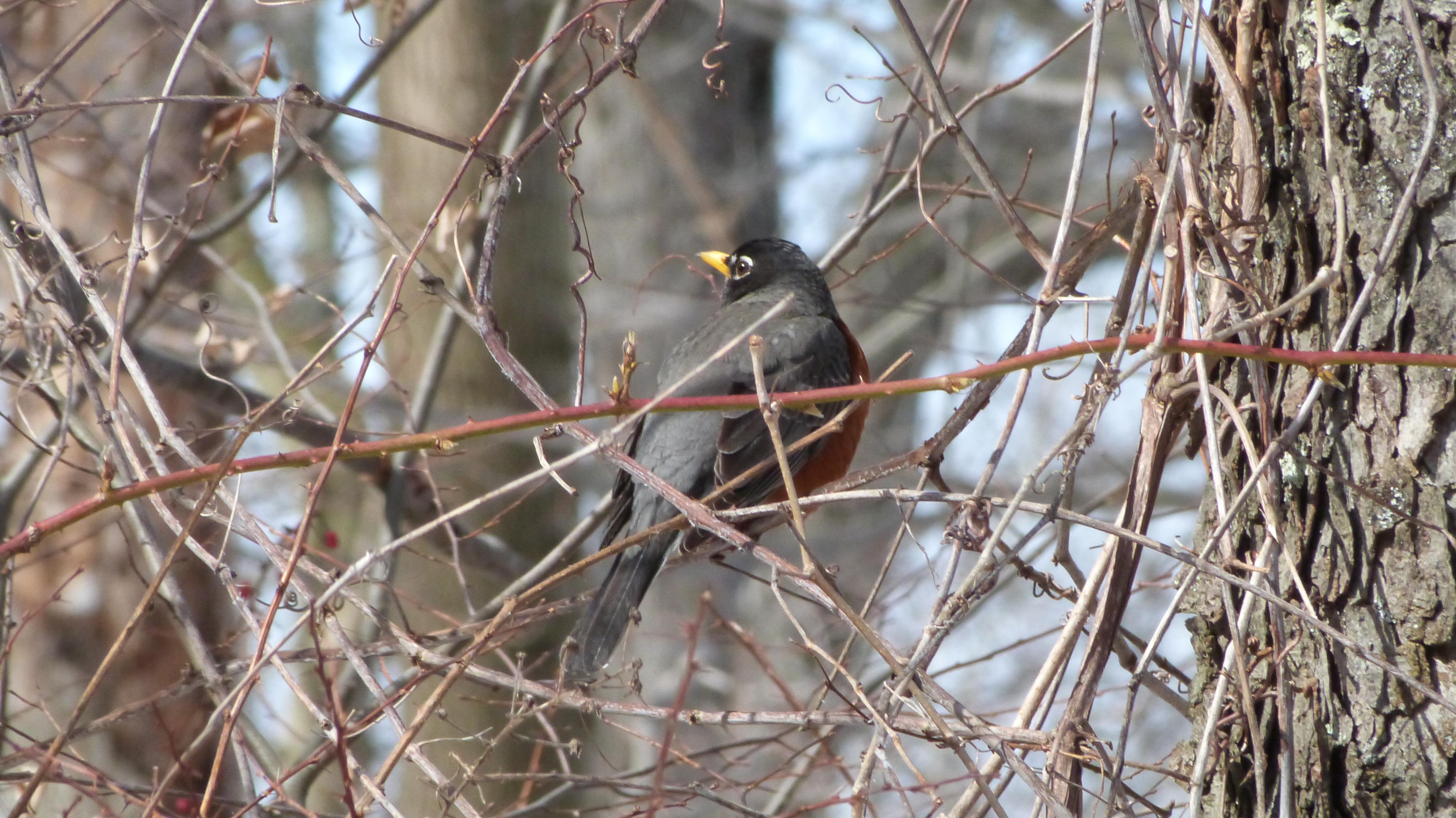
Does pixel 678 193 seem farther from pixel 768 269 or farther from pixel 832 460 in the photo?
pixel 832 460

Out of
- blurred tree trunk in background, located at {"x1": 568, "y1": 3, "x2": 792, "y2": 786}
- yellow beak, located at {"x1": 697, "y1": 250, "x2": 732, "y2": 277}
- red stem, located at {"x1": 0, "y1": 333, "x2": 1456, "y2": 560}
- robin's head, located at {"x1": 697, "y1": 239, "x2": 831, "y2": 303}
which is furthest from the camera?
blurred tree trunk in background, located at {"x1": 568, "y1": 3, "x2": 792, "y2": 786}

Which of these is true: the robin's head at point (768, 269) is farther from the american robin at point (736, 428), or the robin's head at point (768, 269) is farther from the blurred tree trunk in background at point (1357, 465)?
the blurred tree trunk in background at point (1357, 465)

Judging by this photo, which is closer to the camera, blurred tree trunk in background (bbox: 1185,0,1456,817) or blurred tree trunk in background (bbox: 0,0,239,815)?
blurred tree trunk in background (bbox: 1185,0,1456,817)

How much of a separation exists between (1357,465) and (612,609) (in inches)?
65.8

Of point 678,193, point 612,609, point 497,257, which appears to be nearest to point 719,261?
point 497,257

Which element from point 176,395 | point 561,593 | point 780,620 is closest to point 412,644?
point 561,593

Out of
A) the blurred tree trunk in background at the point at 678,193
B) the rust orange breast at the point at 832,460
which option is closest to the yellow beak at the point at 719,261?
the rust orange breast at the point at 832,460

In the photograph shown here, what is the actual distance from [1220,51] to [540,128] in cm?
120

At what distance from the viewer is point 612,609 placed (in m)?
2.89

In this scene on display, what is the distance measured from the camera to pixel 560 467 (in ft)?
5.96

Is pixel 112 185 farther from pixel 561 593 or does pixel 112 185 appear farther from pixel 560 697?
pixel 560 697

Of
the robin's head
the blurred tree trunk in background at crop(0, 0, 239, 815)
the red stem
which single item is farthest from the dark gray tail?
the blurred tree trunk in background at crop(0, 0, 239, 815)

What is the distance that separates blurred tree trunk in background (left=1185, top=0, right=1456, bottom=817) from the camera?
6.04ft

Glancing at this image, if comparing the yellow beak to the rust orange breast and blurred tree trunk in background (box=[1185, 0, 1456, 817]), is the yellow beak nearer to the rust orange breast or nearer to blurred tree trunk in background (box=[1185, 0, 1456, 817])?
the rust orange breast
